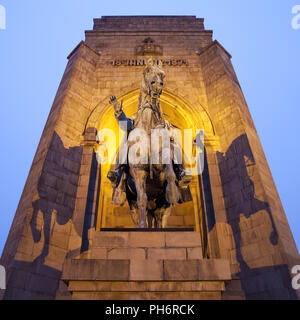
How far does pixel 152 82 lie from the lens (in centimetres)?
557

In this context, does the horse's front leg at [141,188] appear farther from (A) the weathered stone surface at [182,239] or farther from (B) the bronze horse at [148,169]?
(A) the weathered stone surface at [182,239]

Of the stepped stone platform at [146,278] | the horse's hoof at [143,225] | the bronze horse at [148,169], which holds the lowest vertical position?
the stepped stone platform at [146,278]

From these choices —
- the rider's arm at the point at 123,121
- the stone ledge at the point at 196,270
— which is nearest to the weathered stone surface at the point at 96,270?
the stone ledge at the point at 196,270

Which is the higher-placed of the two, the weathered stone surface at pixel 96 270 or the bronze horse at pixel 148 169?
the bronze horse at pixel 148 169

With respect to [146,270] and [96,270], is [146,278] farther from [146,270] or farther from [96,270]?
[96,270]

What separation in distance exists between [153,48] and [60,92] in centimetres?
504

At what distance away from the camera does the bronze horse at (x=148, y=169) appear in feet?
15.9

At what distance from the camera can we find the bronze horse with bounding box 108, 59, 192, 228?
15.9 feet

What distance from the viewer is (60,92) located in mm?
10289

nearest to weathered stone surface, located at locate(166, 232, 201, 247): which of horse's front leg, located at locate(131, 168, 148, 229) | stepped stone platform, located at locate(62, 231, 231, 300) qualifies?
stepped stone platform, located at locate(62, 231, 231, 300)

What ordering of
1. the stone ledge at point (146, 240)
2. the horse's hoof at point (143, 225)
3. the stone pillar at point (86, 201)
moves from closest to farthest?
the stone ledge at point (146, 240)
the horse's hoof at point (143, 225)
the stone pillar at point (86, 201)

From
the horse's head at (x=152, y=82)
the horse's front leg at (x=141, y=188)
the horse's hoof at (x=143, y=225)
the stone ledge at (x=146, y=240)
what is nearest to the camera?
the stone ledge at (x=146, y=240)

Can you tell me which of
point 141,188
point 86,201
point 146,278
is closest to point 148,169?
point 141,188
